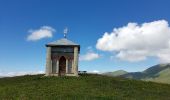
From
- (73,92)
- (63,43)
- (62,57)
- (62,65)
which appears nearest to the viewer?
(73,92)

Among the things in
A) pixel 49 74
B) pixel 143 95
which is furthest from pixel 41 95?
pixel 49 74

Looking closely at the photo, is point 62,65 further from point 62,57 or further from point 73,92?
point 73,92

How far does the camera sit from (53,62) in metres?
69.8

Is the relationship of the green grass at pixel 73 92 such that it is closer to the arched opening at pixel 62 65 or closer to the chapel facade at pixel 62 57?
the chapel facade at pixel 62 57

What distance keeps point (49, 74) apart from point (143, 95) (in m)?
26.3

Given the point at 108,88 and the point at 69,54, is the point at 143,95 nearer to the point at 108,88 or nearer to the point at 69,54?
the point at 108,88

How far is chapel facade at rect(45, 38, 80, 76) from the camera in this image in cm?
6912

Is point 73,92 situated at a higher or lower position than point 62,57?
lower

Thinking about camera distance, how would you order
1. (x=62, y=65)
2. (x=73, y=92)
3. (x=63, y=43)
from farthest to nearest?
(x=62, y=65) < (x=63, y=43) < (x=73, y=92)

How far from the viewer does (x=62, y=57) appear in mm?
70062

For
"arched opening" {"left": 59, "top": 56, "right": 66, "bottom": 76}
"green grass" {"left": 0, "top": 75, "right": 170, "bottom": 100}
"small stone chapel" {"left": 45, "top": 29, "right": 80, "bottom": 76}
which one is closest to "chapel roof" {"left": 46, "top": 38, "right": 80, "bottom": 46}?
"small stone chapel" {"left": 45, "top": 29, "right": 80, "bottom": 76}

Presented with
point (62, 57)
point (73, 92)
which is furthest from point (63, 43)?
point (73, 92)

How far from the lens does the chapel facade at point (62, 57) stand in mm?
69125

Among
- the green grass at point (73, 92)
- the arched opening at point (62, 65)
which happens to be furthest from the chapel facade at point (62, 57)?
the green grass at point (73, 92)
